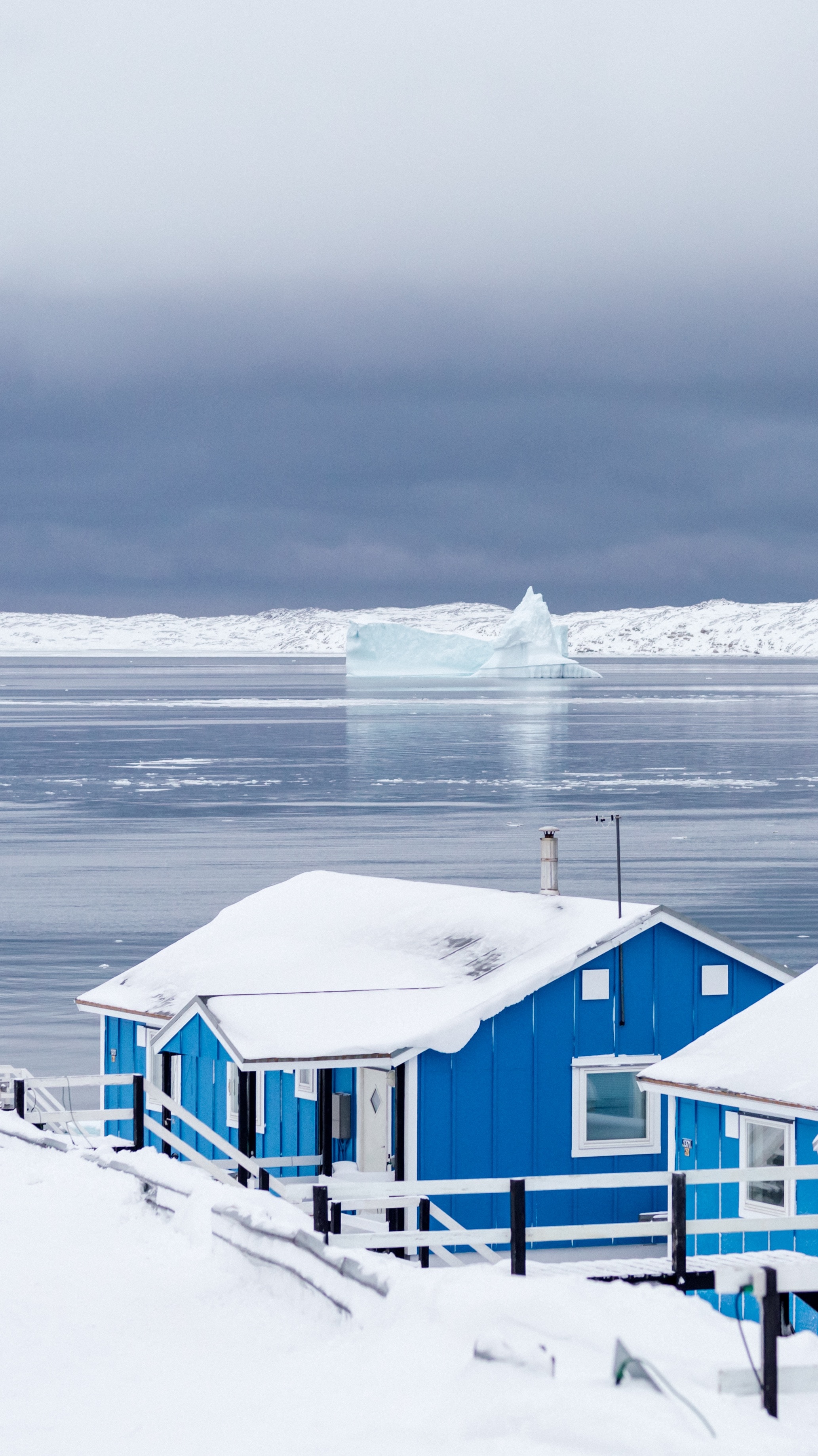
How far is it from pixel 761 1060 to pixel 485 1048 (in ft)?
9.05

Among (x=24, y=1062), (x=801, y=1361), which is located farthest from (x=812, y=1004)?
(x=24, y=1062)

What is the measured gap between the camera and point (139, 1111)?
595 inches

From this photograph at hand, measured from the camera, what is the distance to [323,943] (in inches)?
742

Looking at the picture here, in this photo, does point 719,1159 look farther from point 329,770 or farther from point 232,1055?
point 329,770

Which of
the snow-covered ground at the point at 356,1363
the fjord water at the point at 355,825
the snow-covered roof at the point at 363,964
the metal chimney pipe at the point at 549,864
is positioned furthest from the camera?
the fjord water at the point at 355,825

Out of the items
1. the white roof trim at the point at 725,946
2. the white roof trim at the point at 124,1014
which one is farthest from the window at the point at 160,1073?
the white roof trim at the point at 725,946

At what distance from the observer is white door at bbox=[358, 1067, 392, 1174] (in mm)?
15312

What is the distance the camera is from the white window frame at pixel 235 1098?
16500 mm

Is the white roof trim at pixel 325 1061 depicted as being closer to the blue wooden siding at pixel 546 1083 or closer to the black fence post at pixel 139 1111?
the blue wooden siding at pixel 546 1083

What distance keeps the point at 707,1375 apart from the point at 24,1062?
2000 centimetres

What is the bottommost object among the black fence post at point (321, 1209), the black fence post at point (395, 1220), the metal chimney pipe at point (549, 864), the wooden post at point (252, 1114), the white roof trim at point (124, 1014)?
the black fence post at point (395, 1220)

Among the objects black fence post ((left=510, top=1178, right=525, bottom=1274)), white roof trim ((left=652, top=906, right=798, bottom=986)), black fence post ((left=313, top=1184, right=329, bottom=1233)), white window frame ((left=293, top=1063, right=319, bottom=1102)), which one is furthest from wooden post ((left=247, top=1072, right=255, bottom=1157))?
black fence post ((left=510, top=1178, right=525, bottom=1274))

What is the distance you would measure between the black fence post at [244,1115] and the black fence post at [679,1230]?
21.4 feet

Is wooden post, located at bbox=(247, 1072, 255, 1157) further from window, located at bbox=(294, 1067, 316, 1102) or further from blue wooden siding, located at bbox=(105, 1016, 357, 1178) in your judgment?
window, located at bbox=(294, 1067, 316, 1102)
